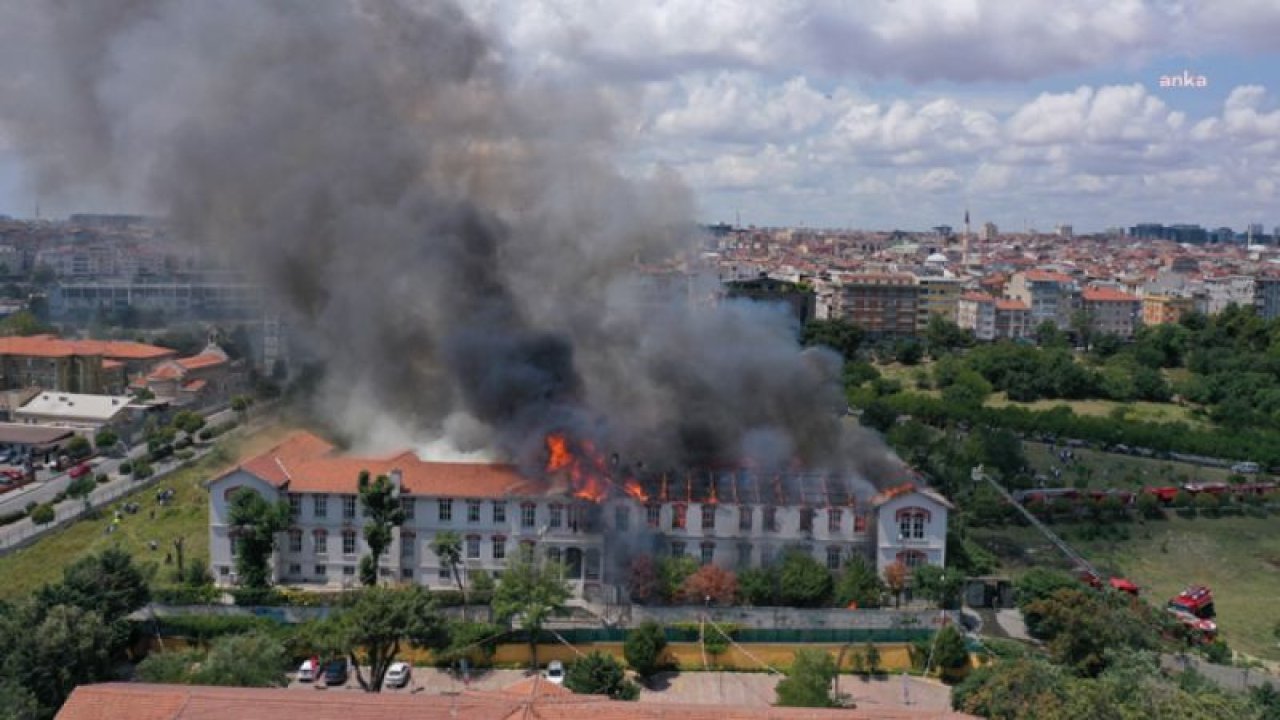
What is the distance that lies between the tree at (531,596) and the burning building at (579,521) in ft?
6.02

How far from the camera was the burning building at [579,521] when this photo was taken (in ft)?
75.9

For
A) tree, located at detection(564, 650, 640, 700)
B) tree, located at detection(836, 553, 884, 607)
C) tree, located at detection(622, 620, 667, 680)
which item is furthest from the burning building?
tree, located at detection(564, 650, 640, 700)

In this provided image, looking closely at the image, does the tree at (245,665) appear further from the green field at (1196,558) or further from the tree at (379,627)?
the green field at (1196,558)

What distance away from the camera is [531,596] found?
67.6 ft

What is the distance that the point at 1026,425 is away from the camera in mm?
40188

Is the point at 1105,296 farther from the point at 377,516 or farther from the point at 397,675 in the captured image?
the point at 397,675

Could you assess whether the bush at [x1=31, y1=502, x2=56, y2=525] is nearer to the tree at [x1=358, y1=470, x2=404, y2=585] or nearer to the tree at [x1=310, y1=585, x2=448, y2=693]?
the tree at [x1=358, y1=470, x2=404, y2=585]

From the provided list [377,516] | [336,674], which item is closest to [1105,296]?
[377,516]

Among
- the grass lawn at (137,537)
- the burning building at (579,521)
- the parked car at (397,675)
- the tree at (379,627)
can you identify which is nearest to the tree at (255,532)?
the burning building at (579,521)

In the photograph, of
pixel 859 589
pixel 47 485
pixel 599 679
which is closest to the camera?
Answer: pixel 599 679

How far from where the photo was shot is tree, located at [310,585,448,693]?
18.7 meters

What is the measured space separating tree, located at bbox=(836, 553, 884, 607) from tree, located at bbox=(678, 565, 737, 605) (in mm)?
2137

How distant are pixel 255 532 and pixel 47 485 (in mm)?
13717

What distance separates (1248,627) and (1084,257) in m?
96.0
